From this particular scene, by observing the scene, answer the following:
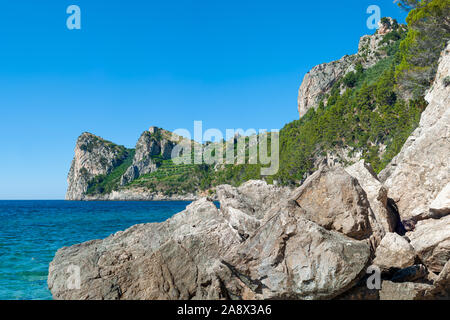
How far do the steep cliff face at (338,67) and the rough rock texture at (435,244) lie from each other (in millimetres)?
101889

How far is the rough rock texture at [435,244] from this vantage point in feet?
29.5

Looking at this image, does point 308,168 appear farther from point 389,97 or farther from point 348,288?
point 348,288

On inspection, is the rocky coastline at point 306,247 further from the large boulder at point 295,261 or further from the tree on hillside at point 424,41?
the tree on hillside at point 424,41

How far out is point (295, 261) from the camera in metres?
8.06

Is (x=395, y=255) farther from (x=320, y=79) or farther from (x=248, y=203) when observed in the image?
(x=320, y=79)

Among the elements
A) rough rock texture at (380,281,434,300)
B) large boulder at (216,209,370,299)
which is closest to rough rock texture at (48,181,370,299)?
large boulder at (216,209,370,299)

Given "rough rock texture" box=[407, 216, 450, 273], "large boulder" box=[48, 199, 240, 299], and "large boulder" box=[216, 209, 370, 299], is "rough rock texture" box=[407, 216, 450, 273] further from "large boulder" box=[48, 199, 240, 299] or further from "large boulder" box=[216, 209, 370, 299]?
"large boulder" box=[48, 199, 240, 299]

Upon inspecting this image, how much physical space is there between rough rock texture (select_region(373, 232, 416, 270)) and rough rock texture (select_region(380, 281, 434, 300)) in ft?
2.59

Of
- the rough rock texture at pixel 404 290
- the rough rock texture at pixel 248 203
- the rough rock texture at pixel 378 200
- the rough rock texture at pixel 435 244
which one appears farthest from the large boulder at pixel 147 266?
the rough rock texture at pixel 435 244

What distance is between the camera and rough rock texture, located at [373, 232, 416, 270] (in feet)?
29.8

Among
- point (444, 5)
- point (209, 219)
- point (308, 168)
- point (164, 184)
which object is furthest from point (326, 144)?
point (164, 184)

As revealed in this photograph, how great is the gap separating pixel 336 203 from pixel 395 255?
1915 mm

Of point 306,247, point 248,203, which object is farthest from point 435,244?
point 248,203
